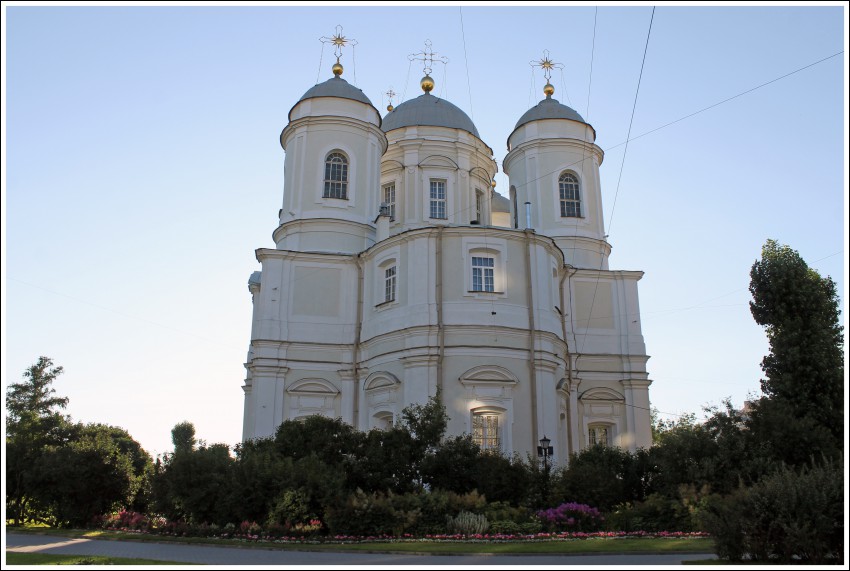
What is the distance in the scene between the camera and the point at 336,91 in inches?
1443

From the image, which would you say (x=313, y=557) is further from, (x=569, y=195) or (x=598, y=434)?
(x=569, y=195)

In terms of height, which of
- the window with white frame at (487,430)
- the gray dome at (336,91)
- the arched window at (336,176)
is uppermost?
the gray dome at (336,91)

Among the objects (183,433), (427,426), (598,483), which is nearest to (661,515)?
(598,483)

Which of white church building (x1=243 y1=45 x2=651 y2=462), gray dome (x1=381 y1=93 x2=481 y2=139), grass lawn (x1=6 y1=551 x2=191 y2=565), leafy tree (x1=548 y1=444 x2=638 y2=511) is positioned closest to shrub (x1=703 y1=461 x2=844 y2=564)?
leafy tree (x1=548 y1=444 x2=638 y2=511)

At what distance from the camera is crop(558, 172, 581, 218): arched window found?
37344mm

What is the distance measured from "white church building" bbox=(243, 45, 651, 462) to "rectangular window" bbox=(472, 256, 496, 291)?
0.19ft

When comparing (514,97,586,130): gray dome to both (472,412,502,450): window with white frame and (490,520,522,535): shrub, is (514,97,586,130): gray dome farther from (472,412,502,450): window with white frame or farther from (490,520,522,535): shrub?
(490,520,522,535): shrub

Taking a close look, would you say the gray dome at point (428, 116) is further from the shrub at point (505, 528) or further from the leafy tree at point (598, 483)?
the shrub at point (505, 528)

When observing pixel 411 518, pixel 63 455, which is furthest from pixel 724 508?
pixel 63 455

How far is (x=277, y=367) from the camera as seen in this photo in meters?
31.3

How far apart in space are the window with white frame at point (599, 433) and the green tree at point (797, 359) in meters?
9.50

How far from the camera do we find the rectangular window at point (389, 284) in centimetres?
3045

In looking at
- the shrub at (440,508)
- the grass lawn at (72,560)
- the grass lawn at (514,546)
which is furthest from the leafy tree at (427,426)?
the grass lawn at (72,560)

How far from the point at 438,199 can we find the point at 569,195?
22.6 ft
